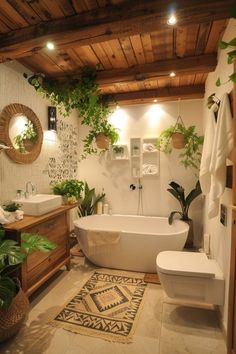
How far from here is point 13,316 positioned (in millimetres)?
1655

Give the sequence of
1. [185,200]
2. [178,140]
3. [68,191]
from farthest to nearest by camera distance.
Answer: [185,200], [178,140], [68,191]

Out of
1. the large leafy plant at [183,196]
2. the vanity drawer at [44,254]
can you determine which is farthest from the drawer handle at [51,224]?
the large leafy plant at [183,196]

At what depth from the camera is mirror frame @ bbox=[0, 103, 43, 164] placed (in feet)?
7.27

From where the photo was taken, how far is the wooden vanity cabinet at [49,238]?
6.39 feet

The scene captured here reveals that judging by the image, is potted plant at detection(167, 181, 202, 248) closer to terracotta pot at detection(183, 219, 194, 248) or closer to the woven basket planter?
terracotta pot at detection(183, 219, 194, 248)

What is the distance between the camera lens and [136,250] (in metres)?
2.67

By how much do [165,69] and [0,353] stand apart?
3087mm

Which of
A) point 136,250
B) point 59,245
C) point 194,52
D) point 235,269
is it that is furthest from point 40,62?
point 235,269

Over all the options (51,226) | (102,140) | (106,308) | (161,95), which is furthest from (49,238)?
(161,95)

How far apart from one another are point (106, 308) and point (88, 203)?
1.88m

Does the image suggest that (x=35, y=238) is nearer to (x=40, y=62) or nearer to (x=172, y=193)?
(x=40, y=62)

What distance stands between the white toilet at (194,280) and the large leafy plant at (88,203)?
1990mm

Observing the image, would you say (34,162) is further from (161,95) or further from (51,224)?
(161,95)

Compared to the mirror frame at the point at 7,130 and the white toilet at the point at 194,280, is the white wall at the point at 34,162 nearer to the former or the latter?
the mirror frame at the point at 7,130
